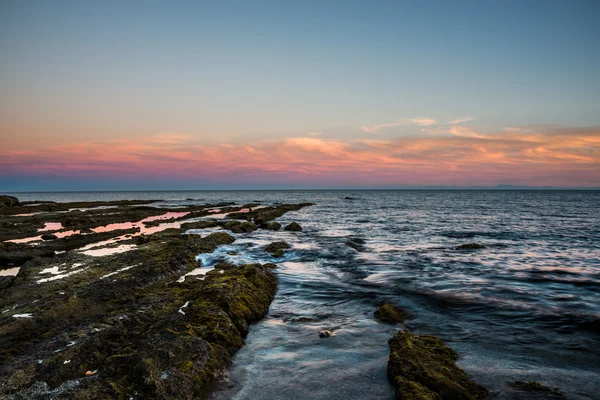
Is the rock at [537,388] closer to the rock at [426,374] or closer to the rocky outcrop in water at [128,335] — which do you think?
the rock at [426,374]

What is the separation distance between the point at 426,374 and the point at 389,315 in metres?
4.02

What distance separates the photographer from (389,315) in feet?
33.9

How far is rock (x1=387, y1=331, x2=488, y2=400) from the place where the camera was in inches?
235

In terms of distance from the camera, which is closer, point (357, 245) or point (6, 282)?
point (6, 282)

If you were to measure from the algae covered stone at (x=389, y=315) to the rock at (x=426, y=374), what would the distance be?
245 cm

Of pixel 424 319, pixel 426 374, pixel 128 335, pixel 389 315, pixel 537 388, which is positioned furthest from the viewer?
pixel 424 319

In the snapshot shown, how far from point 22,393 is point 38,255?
15.6m

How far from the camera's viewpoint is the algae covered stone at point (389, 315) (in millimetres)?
10180

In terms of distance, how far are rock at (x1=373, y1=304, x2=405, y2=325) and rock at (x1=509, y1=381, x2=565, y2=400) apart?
12.2 ft

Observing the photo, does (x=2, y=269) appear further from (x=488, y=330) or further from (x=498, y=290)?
(x=498, y=290)

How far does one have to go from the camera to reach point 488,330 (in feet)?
32.1

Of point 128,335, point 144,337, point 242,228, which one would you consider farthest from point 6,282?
point 242,228

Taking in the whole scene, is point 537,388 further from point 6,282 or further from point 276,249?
point 6,282

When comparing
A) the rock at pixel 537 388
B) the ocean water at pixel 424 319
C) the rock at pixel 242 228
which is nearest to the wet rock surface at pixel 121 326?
the ocean water at pixel 424 319
